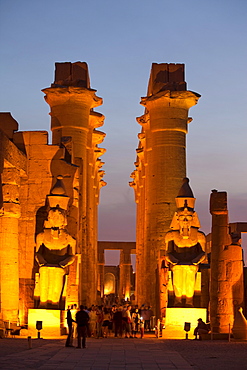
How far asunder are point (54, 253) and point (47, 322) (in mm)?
1782

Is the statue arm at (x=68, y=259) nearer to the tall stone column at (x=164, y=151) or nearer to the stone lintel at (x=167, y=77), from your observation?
the tall stone column at (x=164, y=151)

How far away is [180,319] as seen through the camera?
1644 centimetres

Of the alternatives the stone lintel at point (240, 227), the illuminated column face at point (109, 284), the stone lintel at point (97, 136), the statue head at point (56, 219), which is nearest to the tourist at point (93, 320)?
the statue head at point (56, 219)

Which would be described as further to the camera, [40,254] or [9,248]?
[9,248]

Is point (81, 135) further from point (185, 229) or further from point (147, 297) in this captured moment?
point (185, 229)

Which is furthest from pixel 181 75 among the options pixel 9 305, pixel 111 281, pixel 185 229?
pixel 111 281

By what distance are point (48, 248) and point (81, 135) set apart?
11.5 m

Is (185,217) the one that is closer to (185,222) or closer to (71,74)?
(185,222)

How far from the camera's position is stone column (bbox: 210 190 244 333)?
18.7 m

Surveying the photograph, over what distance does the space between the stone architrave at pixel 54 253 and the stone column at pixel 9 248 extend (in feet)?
4.17

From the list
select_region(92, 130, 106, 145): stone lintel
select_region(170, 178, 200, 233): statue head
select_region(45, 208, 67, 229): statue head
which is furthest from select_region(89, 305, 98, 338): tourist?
select_region(92, 130, 106, 145): stone lintel

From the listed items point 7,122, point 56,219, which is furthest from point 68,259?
point 7,122

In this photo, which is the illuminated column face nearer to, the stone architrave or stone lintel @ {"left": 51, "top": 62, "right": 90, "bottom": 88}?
stone lintel @ {"left": 51, "top": 62, "right": 90, "bottom": 88}

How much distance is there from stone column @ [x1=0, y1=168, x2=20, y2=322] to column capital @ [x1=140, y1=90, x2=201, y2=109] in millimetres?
10213
